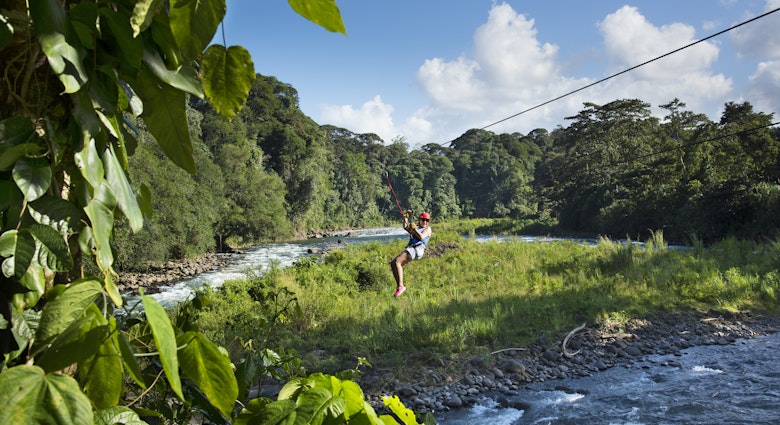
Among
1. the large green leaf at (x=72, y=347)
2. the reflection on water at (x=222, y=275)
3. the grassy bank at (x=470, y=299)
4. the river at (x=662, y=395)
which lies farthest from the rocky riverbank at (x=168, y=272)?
the large green leaf at (x=72, y=347)

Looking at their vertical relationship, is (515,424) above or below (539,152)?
below

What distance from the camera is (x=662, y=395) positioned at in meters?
5.52

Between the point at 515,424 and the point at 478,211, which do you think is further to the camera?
the point at 478,211

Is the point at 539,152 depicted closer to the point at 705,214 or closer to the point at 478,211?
the point at 478,211

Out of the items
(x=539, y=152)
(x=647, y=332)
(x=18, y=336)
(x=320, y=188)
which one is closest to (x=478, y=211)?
(x=539, y=152)

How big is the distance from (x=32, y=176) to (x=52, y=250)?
2.3 inches

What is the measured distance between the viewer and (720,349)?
6.90 meters

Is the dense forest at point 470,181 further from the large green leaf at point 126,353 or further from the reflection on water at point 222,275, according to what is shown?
the reflection on water at point 222,275

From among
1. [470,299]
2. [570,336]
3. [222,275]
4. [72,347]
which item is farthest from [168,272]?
[72,347]

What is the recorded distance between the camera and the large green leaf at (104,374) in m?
0.36

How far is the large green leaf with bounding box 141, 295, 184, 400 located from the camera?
280 mm

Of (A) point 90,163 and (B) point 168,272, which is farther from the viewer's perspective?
(B) point 168,272

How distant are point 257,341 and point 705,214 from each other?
17071 mm

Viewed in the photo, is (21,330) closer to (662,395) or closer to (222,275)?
(662,395)
